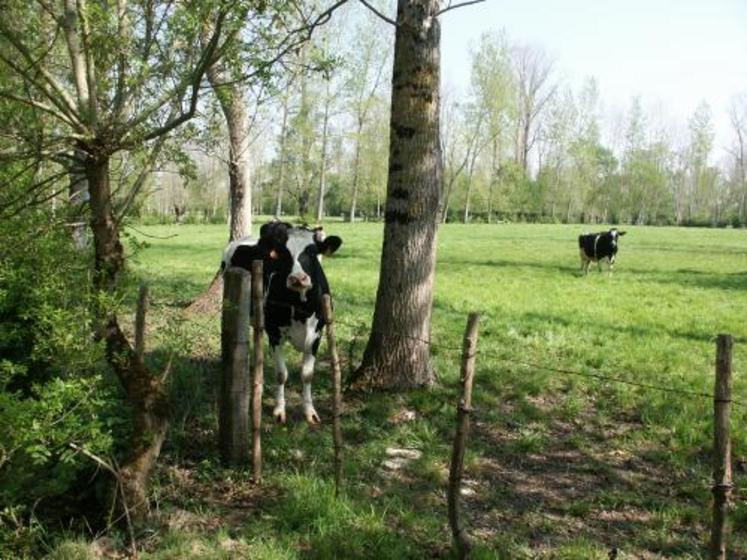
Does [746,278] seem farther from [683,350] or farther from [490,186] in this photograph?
[490,186]

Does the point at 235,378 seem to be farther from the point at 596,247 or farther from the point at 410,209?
the point at 596,247

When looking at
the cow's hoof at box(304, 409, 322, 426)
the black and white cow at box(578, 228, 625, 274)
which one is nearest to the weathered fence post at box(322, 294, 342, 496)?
the cow's hoof at box(304, 409, 322, 426)

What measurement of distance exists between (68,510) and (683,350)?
8.47 metres

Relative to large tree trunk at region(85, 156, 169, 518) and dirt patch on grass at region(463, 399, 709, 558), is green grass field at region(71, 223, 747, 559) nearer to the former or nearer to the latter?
dirt patch on grass at region(463, 399, 709, 558)

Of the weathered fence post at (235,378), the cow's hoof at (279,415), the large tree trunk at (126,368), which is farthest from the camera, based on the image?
the cow's hoof at (279,415)

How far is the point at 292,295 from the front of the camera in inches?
280

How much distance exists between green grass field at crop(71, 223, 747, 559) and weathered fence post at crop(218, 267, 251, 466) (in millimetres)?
221

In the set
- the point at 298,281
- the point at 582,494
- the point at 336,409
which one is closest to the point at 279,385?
the point at 298,281


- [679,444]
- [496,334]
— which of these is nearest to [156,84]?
[679,444]

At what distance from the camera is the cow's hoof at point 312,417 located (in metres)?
6.84

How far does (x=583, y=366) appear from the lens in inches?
356

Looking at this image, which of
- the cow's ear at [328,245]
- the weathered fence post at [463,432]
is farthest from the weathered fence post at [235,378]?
the weathered fence post at [463,432]

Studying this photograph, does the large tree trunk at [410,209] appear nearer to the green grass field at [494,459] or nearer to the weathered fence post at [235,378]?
the green grass field at [494,459]

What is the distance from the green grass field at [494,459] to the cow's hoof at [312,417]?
0.10 m
